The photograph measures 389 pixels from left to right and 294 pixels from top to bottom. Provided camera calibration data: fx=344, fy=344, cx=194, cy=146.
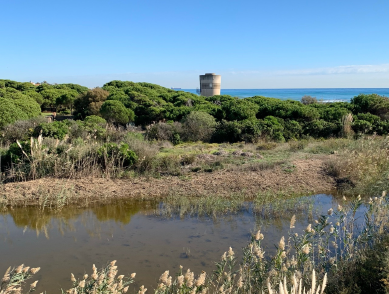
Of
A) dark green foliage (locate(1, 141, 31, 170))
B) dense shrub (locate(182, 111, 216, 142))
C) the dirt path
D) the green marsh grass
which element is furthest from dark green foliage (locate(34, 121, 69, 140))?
the green marsh grass

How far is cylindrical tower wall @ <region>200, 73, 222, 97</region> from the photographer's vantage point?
132 ft

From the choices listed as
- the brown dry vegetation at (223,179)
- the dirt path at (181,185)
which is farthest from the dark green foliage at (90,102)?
the dirt path at (181,185)

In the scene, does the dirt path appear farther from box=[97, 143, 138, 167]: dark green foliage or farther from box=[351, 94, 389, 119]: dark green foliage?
box=[351, 94, 389, 119]: dark green foliage

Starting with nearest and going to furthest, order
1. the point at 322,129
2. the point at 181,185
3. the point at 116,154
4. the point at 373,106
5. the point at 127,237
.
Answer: the point at 127,237, the point at 181,185, the point at 116,154, the point at 322,129, the point at 373,106

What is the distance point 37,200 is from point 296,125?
1300cm

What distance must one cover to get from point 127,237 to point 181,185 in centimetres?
341

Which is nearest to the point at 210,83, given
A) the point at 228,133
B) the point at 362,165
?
the point at 228,133

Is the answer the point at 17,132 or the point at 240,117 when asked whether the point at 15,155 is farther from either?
the point at 240,117

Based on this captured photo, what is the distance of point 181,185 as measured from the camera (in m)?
9.81

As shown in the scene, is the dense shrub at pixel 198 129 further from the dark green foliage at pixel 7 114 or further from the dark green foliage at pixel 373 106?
the dark green foliage at pixel 373 106

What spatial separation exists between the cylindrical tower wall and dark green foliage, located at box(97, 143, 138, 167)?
30532mm

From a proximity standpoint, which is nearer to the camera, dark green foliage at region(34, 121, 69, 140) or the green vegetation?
dark green foliage at region(34, 121, 69, 140)

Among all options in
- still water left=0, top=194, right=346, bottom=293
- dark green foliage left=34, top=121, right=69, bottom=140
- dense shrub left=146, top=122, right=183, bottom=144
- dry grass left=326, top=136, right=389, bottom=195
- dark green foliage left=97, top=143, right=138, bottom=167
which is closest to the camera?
still water left=0, top=194, right=346, bottom=293

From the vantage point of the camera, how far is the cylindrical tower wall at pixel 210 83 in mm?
40156
